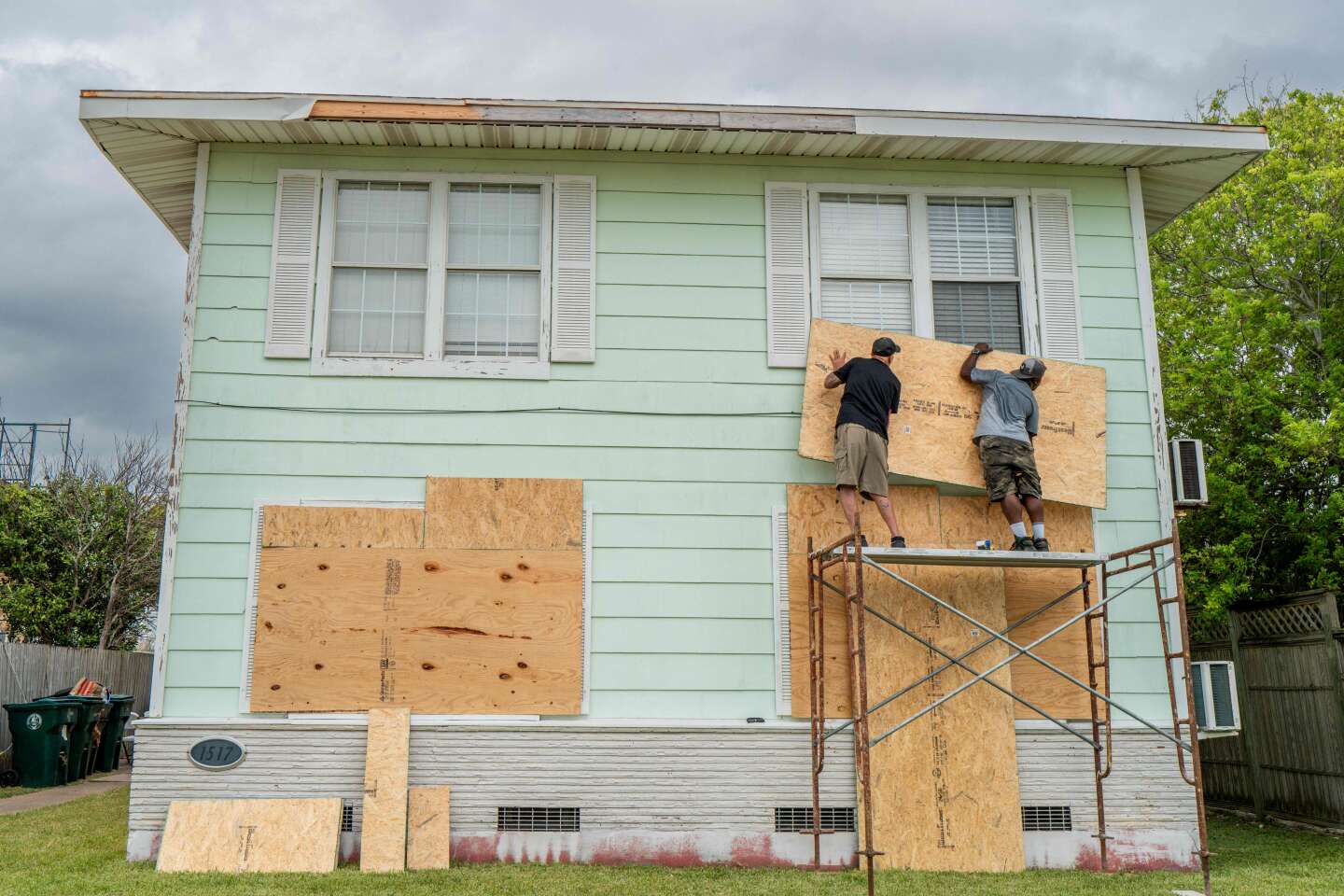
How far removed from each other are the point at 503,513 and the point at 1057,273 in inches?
191

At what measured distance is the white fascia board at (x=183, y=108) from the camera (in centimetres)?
812

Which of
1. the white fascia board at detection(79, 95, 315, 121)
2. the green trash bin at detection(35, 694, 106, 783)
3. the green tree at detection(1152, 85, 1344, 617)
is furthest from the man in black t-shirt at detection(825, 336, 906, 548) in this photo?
the green trash bin at detection(35, 694, 106, 783)

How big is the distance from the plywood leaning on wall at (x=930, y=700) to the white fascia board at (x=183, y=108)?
490 centimetres

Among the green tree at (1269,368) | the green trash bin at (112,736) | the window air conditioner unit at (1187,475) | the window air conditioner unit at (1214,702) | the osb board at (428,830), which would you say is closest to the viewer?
the osb board at (428,830)

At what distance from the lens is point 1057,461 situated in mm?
8359

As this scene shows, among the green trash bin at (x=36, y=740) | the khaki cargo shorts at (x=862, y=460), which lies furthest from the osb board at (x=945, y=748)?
the green trash bin at (x=36, y=740)

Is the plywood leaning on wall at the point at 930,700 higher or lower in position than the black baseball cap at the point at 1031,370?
lower

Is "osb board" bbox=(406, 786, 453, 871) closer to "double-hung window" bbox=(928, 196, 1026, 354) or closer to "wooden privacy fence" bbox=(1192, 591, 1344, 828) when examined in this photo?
"double-hung window" bbox=(928, 196, 1026, 354)

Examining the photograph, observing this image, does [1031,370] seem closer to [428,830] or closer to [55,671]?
[428,830]

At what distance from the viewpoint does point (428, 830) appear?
7.57 m

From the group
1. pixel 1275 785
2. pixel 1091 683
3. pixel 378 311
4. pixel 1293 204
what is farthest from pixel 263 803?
pixel 1293 204

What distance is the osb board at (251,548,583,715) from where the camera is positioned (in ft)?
25.8

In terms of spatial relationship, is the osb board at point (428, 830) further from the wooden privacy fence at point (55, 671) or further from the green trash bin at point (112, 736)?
the green trash bin at point (112, 736)

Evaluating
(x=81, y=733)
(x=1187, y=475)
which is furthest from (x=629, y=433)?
(x=81, y=733)
